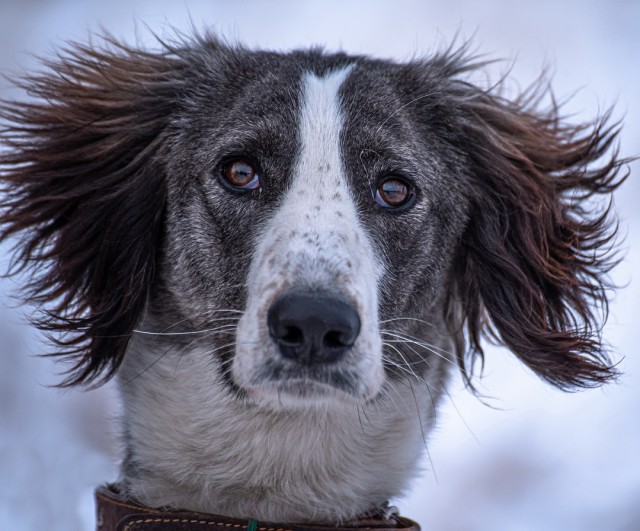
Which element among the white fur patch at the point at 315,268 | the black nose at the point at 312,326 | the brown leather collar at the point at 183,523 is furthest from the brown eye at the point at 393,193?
the brown leather collar at the point at 183,523

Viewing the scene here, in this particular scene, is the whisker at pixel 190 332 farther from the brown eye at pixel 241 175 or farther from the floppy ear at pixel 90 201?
the brown eye at pixel 241 175

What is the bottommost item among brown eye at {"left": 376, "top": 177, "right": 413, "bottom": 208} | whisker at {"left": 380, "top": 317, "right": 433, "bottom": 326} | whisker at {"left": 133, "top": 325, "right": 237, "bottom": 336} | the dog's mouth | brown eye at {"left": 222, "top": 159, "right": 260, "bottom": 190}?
the dog's mouth

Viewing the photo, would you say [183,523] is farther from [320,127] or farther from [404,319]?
[320,127]

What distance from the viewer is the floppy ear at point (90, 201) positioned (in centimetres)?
337

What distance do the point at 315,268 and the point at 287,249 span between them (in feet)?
0.52

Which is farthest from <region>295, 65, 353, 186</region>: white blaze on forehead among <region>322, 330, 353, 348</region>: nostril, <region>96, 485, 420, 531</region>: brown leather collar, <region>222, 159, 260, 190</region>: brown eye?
<region>96, 485, 420, 531</region>: brown leather collar

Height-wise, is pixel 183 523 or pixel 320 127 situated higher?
pixel 320 127

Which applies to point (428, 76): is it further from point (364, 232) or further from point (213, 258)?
point (213, 258)

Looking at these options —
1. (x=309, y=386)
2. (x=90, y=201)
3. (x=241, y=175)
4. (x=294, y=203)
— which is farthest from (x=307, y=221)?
(x=90, y=201)

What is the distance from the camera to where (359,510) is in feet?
10.3

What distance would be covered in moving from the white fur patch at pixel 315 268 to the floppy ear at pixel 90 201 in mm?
627

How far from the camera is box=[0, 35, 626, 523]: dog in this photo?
3.01 meters

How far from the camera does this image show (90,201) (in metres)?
3.43

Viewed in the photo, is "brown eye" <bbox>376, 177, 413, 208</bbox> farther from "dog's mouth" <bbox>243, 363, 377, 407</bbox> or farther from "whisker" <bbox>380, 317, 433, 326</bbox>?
"dog's mouth" <bbox>243, 363, 377, 407</bbox>
